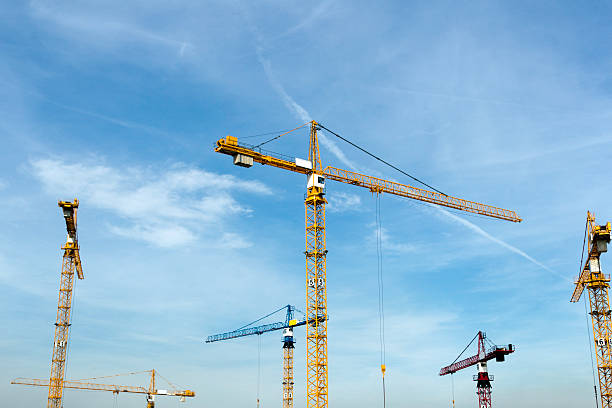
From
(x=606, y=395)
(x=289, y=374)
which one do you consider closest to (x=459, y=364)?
(x=289, y=374)

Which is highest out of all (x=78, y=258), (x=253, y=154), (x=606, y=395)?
(x=253, y=154)

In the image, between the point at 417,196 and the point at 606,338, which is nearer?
the point at 606,338

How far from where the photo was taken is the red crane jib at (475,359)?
429 ft

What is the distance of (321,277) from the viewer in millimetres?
91062

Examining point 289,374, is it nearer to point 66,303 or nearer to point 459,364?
point 459,364

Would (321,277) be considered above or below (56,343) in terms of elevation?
above

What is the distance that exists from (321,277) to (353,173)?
21639 millimetres

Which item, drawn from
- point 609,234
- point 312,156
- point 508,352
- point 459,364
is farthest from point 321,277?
point 459,364

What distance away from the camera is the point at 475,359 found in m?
142

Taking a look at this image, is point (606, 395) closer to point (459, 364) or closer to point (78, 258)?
point (459, 364)

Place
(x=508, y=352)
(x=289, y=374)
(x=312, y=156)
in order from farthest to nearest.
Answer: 1. (x=289, y=374)
2. (x=508, y=352)
3. (x=312, y=156)

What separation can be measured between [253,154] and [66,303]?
1840 inches

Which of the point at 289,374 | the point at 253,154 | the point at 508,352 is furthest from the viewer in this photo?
the point at 289,374

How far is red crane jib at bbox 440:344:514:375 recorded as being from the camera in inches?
5153
